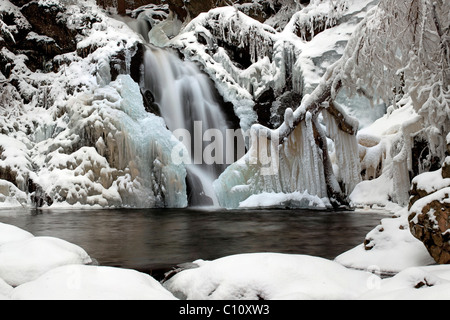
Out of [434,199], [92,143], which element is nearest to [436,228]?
[434,199]

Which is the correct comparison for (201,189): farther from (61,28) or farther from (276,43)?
(61,28)

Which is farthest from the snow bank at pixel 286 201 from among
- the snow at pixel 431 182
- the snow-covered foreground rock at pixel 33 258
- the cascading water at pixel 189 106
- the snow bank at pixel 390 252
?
the snow-covered foreground rock at pixel 33 258

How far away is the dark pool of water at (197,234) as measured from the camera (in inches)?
256

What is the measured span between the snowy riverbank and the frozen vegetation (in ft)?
0.06

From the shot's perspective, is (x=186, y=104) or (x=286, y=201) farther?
(x=186, y=104)

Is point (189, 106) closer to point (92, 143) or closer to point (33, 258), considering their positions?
point (92, 143)

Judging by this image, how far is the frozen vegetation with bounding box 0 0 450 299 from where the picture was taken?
3615mm

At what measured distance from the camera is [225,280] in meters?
3.52

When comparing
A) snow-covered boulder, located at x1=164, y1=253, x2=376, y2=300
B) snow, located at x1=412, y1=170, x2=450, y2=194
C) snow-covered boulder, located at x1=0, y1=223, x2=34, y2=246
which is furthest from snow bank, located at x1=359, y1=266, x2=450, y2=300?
snow-covered boulder, located at x1=0, y1=223, x2=34, y2=246

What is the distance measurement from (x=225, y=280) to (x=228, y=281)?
0.13 feet

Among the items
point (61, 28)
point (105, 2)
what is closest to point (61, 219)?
point (61, 28)

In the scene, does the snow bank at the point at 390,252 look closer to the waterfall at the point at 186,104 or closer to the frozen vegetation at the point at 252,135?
the frozen vegetation at the point at 252,135

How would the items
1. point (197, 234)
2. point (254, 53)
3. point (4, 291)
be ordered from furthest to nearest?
point (254, 53), point (197, 234), point (4, 291)

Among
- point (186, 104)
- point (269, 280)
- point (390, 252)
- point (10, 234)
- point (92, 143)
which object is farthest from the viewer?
point (186, 104)
